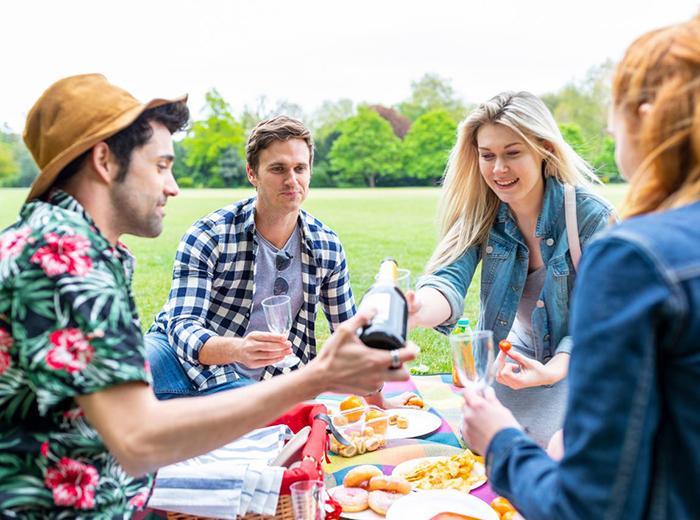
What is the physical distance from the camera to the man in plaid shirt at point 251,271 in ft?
12.6

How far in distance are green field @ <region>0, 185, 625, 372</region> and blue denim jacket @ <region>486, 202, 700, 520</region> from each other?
10.1 feet

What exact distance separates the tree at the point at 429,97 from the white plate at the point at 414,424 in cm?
5827

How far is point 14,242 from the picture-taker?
1.75 metres

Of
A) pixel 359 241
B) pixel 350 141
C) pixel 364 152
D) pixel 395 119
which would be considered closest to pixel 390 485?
pixel 359 241

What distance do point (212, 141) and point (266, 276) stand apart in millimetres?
48151

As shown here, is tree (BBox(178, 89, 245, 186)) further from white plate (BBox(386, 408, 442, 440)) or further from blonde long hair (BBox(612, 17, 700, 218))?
blonde long hair (BBox(612, 17, 700, 218))

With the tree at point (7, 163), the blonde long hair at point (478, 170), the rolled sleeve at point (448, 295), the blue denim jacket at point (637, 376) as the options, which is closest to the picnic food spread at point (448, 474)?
the rolled sleeve at point (448, 295)

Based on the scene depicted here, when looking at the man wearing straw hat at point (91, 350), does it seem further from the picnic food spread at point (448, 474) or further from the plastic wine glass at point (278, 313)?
the picnic food spread at point (448, 474)

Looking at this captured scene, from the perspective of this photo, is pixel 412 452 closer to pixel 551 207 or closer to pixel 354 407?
pixel 354 407

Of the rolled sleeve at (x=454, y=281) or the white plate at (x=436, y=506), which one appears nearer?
the white plate at (x=436, y=506)

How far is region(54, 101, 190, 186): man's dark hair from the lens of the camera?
192 cm

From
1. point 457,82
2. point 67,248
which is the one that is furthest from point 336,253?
point 457,82

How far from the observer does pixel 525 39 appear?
112 ft

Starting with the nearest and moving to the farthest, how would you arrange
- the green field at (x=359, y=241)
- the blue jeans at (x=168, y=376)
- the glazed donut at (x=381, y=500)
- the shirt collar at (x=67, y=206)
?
the shirt collar at (x=67, y=206), the glazed donut at (x=381, y=500), the blue jeans at (x=168, y=376), the green field at (x=359, y=241)
